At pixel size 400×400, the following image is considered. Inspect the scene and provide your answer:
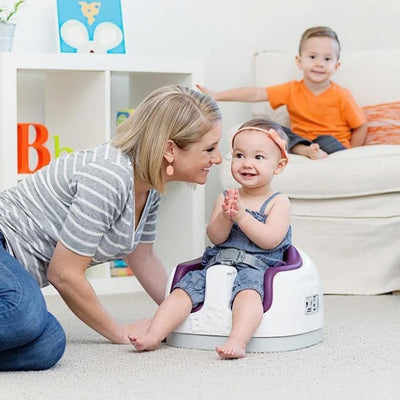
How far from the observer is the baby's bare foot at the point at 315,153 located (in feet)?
9.06

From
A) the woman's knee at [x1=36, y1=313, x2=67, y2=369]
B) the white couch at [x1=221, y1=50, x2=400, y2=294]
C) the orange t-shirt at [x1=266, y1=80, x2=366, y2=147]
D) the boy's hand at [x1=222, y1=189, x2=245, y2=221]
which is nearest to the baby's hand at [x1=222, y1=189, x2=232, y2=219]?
the boy's hand at [x1=222, y1=189, x2=245, y2=221]

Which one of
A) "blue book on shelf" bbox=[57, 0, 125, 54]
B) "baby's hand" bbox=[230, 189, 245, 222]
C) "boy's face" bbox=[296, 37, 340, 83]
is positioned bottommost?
"baby's hand" bbox=[230, 189, 245, 222]

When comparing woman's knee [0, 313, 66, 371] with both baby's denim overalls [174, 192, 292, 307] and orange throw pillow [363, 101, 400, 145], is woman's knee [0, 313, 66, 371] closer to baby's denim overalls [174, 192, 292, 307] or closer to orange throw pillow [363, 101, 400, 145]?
baby's denim overalls [174, 192, 292, 307]

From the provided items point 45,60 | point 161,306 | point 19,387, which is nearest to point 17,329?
point 19,387

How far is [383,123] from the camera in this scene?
121 inches

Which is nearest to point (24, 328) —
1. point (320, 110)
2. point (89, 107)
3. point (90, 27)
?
point (89, 107)

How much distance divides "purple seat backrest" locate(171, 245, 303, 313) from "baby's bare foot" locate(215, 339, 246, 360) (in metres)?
0.13

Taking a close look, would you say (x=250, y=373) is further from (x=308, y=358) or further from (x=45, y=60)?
(x=45, y=60)

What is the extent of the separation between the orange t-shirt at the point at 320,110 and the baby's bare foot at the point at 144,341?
1396mm

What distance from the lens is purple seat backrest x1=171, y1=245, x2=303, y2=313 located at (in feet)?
6.15

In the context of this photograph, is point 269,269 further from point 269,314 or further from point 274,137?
point 274,137

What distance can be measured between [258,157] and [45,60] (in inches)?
36.8

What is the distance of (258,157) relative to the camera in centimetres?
198

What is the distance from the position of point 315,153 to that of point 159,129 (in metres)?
1.05
